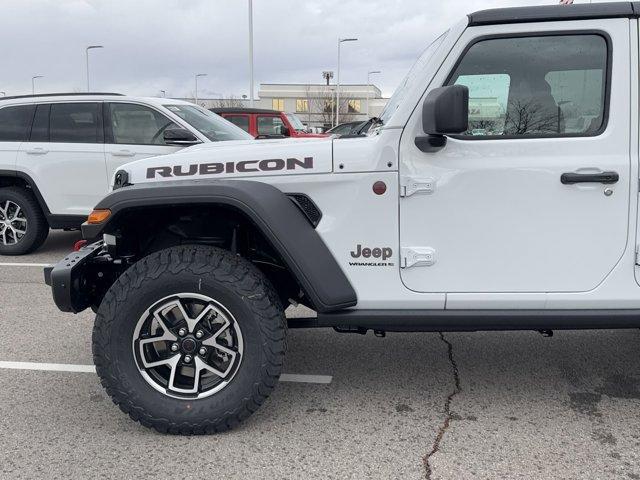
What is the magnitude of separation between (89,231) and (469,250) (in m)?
1.85

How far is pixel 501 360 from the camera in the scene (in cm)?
403

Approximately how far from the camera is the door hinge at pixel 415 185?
114 inches

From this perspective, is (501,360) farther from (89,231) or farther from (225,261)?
(89,231)

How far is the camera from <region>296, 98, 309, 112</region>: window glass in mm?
65500

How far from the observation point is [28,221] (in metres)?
7.27

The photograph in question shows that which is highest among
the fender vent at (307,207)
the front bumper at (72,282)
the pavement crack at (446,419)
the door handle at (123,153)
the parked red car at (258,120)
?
the parked red car at (258,120)

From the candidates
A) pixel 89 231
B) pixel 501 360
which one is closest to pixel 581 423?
pixel 501 360

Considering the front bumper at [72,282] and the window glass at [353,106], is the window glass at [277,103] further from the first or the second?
the front bumper at [72,282]

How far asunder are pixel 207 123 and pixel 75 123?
5.05ft

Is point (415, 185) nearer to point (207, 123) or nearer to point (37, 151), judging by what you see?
point (207, 123)

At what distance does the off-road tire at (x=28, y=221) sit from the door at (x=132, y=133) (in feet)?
3.53

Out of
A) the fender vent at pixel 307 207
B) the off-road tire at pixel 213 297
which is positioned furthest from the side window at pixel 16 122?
the fender vent at pixel 307 207

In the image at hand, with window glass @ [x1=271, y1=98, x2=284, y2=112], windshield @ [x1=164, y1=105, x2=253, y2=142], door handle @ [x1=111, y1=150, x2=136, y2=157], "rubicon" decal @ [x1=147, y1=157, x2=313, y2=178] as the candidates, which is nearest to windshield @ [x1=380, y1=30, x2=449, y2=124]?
"rubicon" decal @ [x1=147, y1=157, x2=313, y2=178]

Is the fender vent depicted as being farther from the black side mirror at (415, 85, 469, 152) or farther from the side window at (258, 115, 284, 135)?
the side window at (258, 115, 284, 135)
